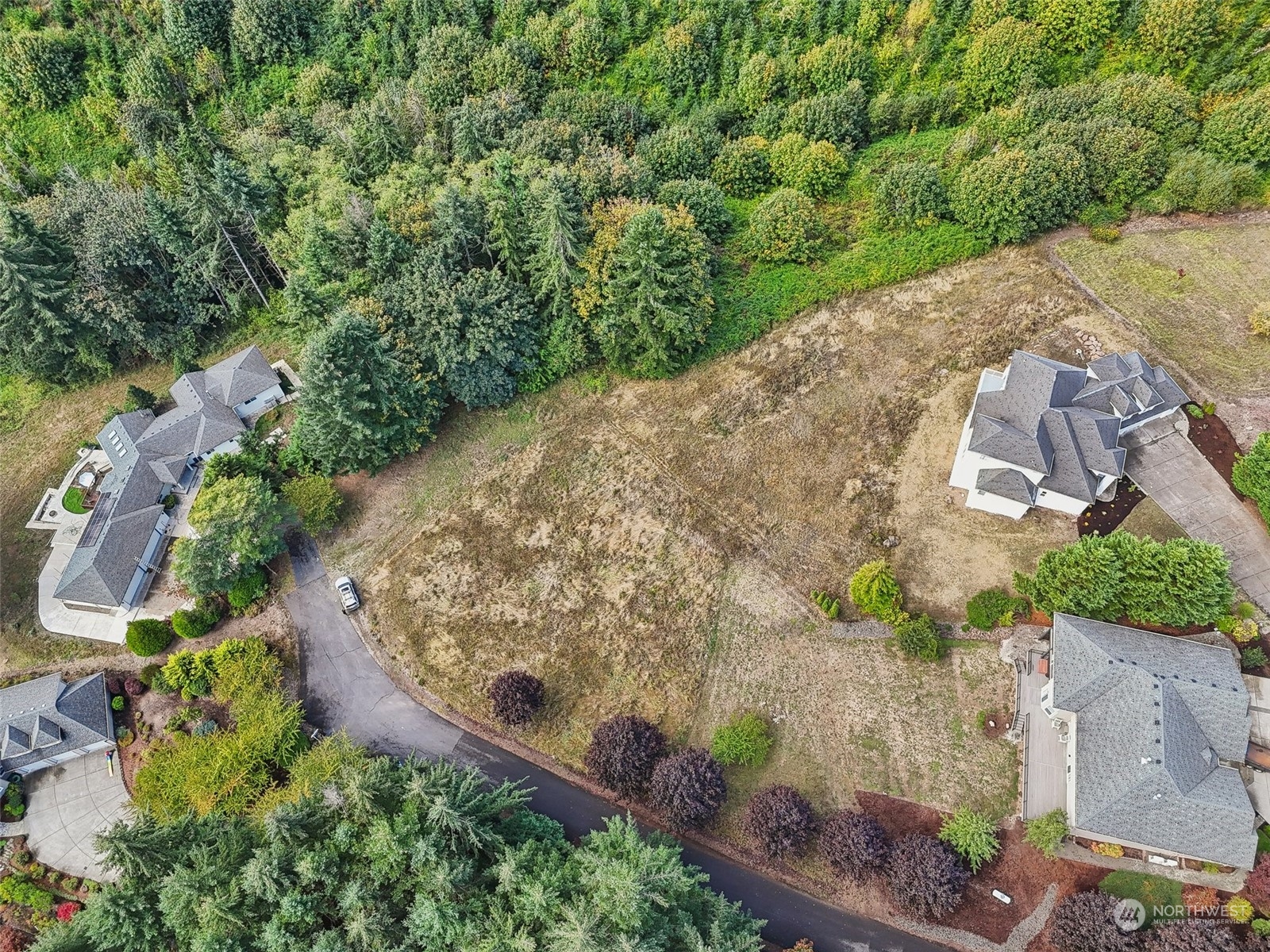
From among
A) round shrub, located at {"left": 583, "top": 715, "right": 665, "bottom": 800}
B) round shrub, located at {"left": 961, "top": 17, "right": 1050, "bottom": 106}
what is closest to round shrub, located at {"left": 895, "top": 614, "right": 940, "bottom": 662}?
round shrub, located at {"left": 583, "top": 715, "right": 665, "bottom": 800}

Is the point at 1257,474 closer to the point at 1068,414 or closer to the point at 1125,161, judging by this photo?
the point at 1068,414

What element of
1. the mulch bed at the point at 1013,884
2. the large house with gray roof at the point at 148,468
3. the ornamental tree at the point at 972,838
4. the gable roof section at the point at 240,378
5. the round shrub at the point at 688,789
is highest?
the gable roof section at the point at 240,378

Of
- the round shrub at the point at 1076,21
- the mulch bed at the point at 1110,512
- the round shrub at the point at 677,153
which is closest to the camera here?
the mulch bed at the point at 1110,512

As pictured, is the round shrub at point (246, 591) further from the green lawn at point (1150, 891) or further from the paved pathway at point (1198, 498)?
the paved pathway at point (1198, 498)

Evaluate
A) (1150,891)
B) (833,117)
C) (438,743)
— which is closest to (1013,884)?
(1150,891)

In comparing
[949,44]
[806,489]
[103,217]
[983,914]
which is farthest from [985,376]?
[103,217]

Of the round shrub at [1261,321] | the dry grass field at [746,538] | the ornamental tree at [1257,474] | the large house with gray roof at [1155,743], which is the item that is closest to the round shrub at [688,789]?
the dry grass field at [746,538]

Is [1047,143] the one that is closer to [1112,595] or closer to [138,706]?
[1112,595]
